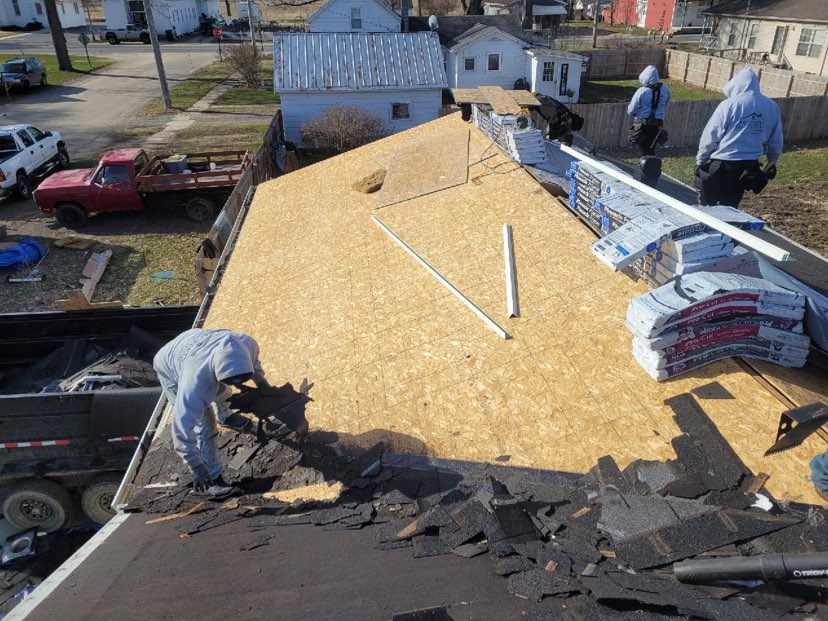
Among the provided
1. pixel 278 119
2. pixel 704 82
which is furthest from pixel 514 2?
pixel 278 119

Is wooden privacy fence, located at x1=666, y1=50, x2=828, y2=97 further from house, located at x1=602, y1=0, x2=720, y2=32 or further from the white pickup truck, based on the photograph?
the white pickup truck

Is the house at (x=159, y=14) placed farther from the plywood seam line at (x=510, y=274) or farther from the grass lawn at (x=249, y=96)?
the plywood seam line at (x=510, y=274)

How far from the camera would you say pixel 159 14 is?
5162 cm

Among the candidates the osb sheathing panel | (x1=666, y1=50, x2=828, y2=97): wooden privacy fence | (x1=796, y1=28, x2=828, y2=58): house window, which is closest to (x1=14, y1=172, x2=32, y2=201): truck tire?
the osb sheathing panel

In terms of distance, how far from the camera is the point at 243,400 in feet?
16.8

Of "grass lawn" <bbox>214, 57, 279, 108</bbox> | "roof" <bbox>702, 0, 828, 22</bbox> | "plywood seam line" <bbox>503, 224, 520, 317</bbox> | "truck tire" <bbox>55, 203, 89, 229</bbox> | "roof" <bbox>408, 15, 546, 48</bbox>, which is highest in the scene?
"roof" <bbox>702, 0, 828, 22</bbox>

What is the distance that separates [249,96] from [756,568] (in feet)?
116

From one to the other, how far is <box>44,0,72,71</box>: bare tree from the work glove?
40063mm

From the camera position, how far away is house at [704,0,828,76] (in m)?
31.2

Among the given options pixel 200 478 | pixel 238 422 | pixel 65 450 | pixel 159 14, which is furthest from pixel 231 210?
pixel 159 14

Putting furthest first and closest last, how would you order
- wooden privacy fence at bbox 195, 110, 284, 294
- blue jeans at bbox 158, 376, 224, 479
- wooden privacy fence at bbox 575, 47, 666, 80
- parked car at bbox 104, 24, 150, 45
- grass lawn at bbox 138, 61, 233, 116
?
parked car at bbox 104, 24, 150, 45 < wooden privacy fence at bbox 575, 47, 666, 80 < grass lawn at bbox 138, 61, 233, 116 < wooden privacy fence at bbox 195, 110, 284, 294 < blue jeans at bbox 158, 376, 224, 479

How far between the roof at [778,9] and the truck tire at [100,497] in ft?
127

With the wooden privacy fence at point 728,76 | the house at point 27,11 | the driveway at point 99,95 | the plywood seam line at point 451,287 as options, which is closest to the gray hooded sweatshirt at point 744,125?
the plywood seam line at point 451,287

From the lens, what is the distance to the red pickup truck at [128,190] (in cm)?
1585
